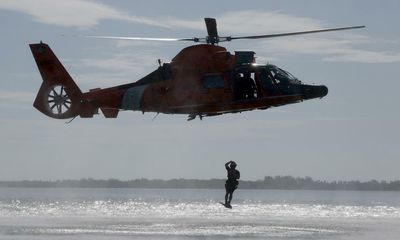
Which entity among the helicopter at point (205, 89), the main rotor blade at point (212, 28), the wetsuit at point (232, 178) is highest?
the main rotor blade at point (212, 28)

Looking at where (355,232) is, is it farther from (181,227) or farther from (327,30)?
(327,30)

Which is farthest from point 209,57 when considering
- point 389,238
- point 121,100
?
point 389,238

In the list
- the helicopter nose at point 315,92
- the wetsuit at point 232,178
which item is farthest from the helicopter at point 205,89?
the wetsuit at point 232,178

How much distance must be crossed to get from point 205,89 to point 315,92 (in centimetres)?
422

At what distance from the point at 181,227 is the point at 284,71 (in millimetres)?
36735

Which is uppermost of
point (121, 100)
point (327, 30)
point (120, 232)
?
point (327, 30)

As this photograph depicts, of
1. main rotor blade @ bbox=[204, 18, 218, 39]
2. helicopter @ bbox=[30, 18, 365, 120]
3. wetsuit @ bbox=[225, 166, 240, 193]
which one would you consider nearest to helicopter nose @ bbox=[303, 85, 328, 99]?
helicopter @ bbox=[30, 18, 365, 120]

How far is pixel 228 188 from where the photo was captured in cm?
3512

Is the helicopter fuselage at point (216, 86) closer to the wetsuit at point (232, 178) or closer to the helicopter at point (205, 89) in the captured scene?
the helicopter at point (205, 89)

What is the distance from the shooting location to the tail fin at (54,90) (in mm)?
33094

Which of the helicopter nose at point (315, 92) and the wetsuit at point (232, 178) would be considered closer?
the helicopter nose at point (315, 92)

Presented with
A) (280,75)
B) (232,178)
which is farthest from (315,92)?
(232,178)

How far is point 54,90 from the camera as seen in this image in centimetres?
3397

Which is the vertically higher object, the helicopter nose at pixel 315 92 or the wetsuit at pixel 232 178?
the helicopter nose at pixel 315 92
